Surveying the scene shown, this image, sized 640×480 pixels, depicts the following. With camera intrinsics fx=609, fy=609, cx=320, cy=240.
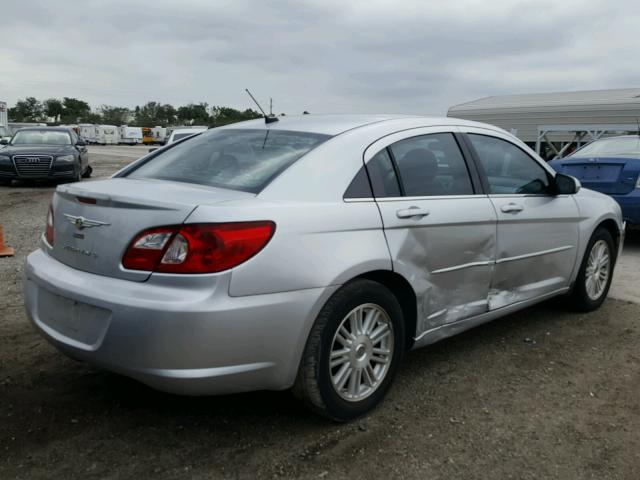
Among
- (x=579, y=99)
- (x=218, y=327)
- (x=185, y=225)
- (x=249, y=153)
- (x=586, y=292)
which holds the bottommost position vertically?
(x=586, y=292)

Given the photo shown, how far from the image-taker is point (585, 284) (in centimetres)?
481

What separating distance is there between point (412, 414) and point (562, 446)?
2.36 ft

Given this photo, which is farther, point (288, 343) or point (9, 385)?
point (9, 385)

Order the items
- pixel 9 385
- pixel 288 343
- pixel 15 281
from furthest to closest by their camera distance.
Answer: pixel 15 281, pixel 9 385, pixel 288 343

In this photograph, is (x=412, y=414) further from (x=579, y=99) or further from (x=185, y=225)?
(x=579, y=99)

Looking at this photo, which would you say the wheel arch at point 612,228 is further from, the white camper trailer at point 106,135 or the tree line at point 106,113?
the tree line at point 106,113

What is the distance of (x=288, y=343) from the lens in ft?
8.58

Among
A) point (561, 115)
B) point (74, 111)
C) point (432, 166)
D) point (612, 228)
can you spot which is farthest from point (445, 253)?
point (74, 111)

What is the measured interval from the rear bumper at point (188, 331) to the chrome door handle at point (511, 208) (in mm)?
1597

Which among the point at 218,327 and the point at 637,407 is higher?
the point at 218,327

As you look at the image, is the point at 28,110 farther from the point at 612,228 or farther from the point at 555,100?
the point at 612,228

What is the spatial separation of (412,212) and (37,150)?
13259mm

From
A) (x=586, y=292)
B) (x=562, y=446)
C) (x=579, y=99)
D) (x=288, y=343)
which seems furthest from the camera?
(x=579, y=99)

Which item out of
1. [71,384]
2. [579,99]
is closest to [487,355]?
[71,384]
